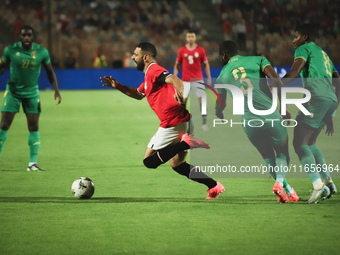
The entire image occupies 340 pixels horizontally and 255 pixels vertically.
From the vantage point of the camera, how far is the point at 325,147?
11.7 metres

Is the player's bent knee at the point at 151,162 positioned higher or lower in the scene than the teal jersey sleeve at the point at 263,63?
lower

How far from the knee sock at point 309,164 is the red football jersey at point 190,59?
7871 mm

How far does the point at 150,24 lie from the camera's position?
34875 mm

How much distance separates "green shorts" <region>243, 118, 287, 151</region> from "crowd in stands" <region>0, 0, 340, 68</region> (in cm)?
2485

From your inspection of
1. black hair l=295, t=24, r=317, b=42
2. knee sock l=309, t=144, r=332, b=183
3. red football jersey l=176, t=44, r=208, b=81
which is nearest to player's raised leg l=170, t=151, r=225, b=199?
knee sock l=309, t=144, r=332, b=183

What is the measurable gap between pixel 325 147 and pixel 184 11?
26.3 meters

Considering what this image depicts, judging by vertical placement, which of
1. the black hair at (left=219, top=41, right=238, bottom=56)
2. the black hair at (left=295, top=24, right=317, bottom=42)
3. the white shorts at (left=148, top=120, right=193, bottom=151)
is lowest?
the white shorts at (left=148, top=120, right=193, bottom=151)

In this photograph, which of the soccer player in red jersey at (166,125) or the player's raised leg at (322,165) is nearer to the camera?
the soccer player in red jersey at (166,125)

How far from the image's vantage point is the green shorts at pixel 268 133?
6895 mm

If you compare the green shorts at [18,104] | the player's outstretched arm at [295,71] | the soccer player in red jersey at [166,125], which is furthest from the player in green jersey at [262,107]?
the green shorts at [18,104]

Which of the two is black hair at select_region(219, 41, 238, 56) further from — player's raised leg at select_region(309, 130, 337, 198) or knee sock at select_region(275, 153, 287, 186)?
player's raised leg at select_region(309, 130, 337, 198)

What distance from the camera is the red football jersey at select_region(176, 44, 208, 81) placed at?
14.7 m

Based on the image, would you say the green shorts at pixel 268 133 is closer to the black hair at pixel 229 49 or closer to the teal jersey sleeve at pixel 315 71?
the teal jersey sleeve at pixel 315 71

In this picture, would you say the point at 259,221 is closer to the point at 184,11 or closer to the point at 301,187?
the point at 301,187
